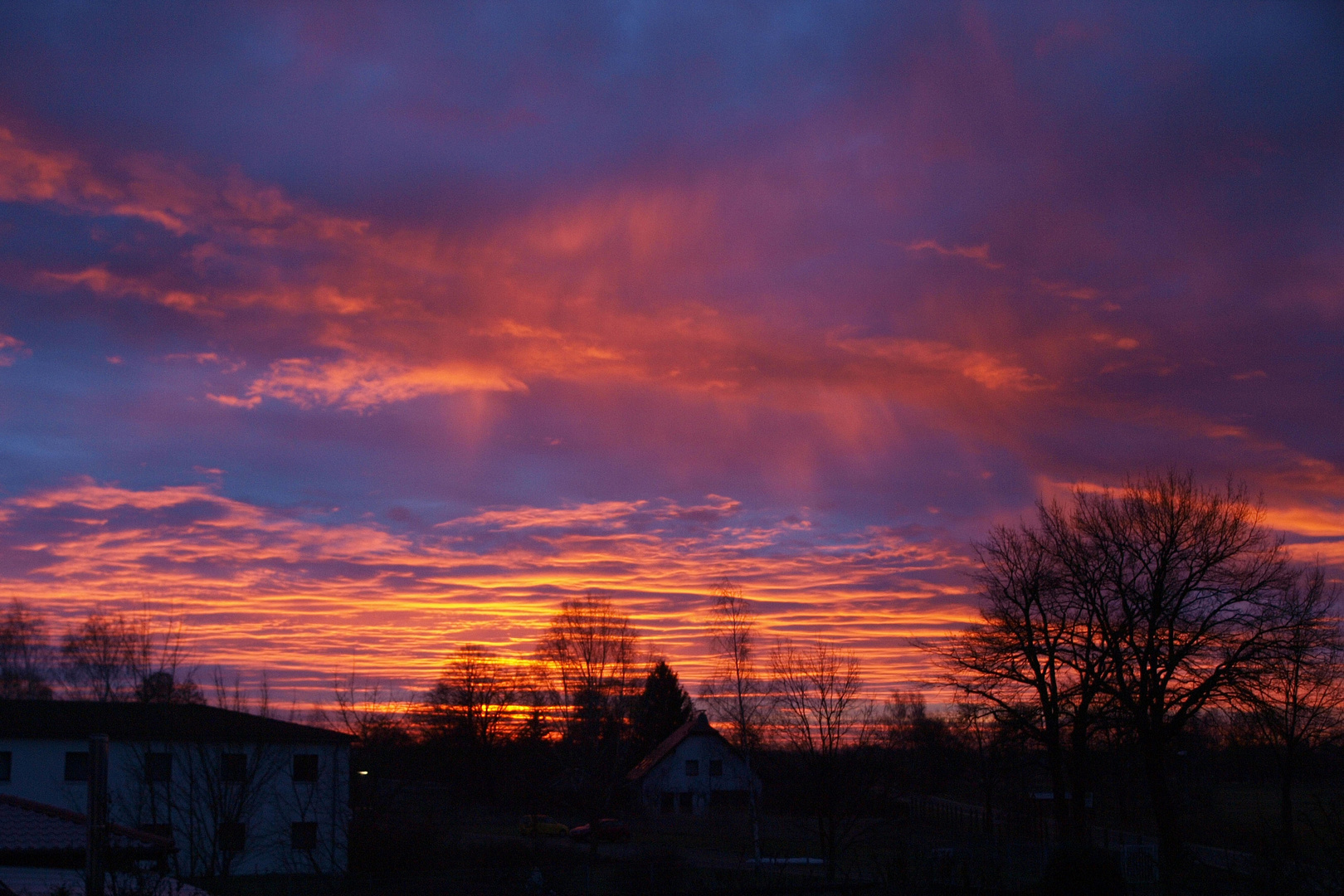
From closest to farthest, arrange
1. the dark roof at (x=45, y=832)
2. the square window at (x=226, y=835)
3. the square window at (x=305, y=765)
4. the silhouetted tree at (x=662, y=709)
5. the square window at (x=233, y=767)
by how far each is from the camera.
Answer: the dark roof at (x=45, y=832) → the square window at (x=226, y=835) → the square window at (x=233, y=767) → the square window at (x=305, y=765) → the silhouetted tree at (x=662, y=709)

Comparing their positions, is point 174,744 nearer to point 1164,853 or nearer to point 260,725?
point 260,725

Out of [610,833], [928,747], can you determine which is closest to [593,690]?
[610,833]

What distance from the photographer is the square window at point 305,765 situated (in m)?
40.4

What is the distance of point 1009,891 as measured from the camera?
29781mm

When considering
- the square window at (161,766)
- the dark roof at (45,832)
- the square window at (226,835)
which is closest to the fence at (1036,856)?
the square window at (226,835)

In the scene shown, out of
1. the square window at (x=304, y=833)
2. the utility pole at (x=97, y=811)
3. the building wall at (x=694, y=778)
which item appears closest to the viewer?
the utility pole at (x=97, y=811)

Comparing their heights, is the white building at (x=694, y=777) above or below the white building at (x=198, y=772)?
below

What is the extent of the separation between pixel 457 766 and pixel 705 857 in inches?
1586

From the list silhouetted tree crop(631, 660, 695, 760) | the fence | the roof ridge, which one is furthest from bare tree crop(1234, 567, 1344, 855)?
silhouetted tree crop(631, 660, 695, 760)

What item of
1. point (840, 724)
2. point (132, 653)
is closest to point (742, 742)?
point (840, 724)

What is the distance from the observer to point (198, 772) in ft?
117

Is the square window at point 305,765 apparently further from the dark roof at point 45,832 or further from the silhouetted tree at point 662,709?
the silhouetted tree at point 662,709

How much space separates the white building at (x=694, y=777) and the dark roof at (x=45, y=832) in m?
57.9

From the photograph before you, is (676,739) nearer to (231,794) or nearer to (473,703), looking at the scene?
(473,703)
